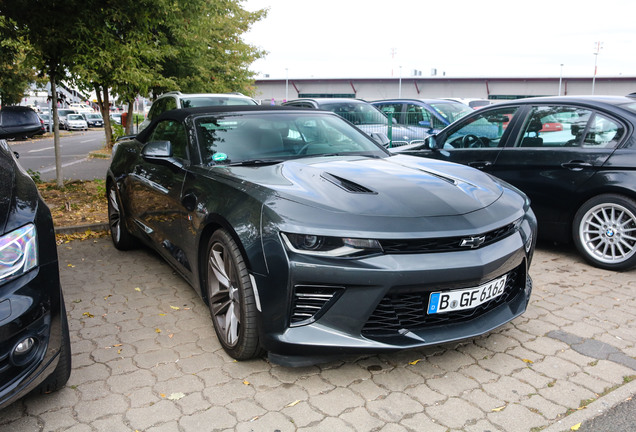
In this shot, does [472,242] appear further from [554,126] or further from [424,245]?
[554,126]

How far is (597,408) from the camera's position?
2637 millimetres

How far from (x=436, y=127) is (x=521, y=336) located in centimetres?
935

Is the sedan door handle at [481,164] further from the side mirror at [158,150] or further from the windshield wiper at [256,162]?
the side mirror at [158,150]

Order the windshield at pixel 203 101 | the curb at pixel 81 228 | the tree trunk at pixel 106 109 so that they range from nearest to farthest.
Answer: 1. the curb at pixel 81 228
2. the windshield at pixel 203 101
3. the tree trunk at pixel 106 109

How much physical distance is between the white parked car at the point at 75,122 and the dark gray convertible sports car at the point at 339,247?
45.4 m

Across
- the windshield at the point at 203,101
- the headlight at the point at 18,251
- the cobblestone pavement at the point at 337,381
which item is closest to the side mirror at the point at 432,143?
the cobblestone pavement at the point at 337,381

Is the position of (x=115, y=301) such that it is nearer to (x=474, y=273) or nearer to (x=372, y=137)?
(x=372, y=137)

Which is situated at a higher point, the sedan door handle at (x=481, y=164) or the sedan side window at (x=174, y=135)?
the sedan side window at (x=174, y=135)

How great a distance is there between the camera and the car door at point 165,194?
3818mm

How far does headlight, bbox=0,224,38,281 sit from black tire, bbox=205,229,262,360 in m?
1.00

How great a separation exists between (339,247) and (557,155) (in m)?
3.40

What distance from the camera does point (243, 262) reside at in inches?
114

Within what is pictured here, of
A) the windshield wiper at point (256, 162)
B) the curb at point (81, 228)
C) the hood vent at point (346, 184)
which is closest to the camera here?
the hood vent at point (346, 184)

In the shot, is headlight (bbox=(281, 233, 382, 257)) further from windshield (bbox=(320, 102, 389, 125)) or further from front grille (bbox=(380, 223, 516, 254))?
windshield (bbox=(320, 102, 389, 125))
